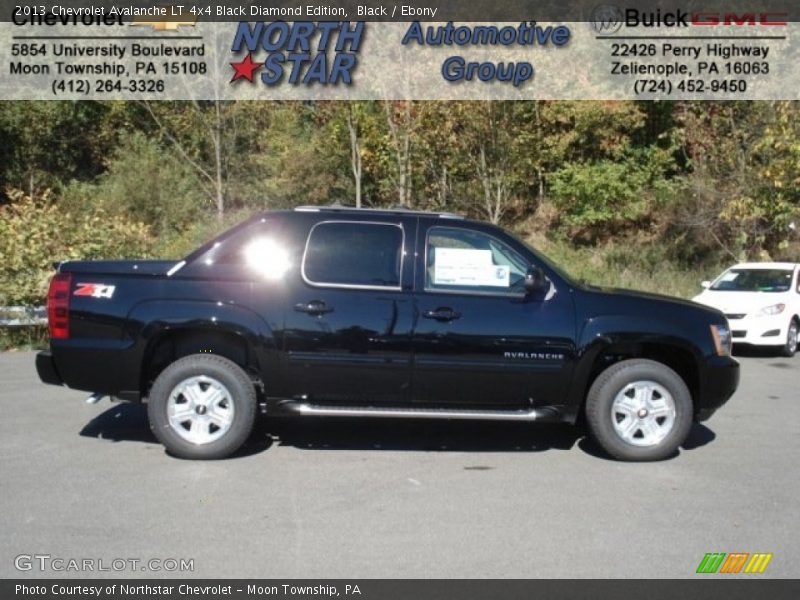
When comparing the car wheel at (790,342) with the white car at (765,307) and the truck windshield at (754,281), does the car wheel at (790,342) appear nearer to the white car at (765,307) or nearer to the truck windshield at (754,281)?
the white car at (765,307)

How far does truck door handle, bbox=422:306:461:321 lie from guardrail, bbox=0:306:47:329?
24.8 ft

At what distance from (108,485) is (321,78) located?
1680cm

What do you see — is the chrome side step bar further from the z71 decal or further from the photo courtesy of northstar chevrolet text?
the z71 decal

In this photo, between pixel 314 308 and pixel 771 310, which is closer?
pixel 314 308

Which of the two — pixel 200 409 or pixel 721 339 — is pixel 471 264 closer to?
pixel 721 339

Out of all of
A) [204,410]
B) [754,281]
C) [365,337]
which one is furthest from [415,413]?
[754,281]

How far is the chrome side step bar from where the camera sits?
242 inches

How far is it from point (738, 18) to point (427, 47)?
749 centimetres

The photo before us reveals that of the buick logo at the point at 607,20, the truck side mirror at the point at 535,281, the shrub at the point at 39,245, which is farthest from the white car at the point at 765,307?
the shrub at the point at 39,245

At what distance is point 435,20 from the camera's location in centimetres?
1978

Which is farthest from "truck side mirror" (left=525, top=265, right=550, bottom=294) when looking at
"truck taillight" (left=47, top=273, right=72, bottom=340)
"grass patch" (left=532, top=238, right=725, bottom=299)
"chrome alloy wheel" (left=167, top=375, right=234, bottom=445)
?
"grass patch" (left=532, top=238, right=725, bottom=299)

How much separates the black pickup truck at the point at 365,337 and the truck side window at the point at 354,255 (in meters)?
0.01

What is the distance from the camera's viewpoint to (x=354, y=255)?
20.8 ft
